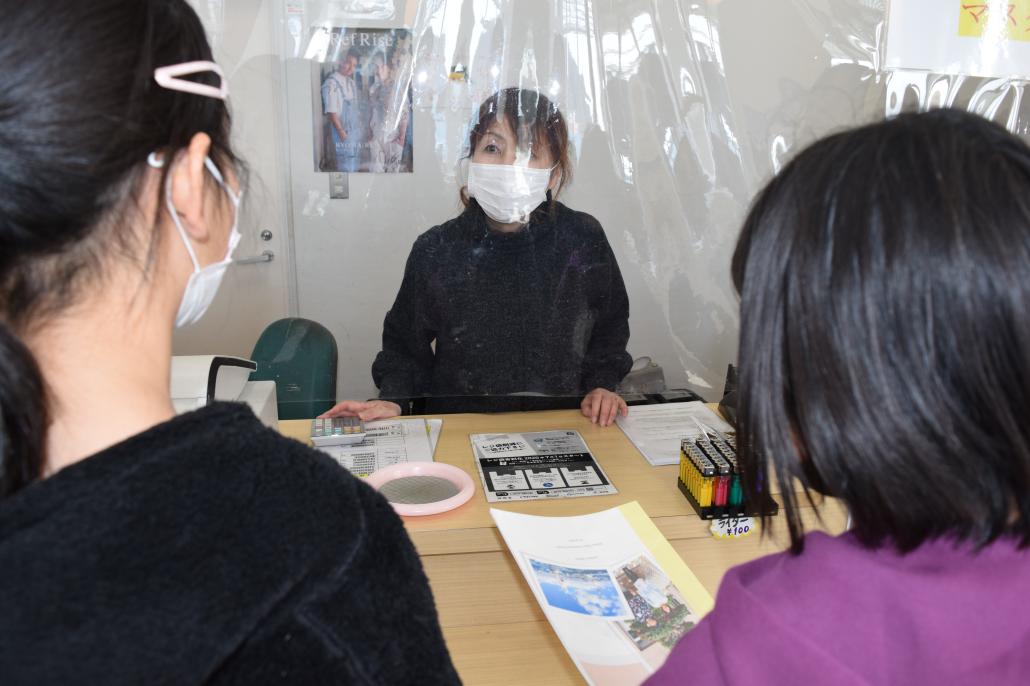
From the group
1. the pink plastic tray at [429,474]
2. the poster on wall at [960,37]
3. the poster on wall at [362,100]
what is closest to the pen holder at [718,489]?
the pink plastic tray at [429,474]

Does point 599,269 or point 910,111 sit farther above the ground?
point 910,111

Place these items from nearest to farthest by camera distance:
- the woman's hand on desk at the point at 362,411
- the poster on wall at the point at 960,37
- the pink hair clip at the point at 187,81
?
the pink hair clip at the point at 187,81, the woman's hand on desk at the point at 362,411, the poster on wall at the point at 960,37

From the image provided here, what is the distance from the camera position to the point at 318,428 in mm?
1309

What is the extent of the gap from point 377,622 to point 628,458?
33.6 inches

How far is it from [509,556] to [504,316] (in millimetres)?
780

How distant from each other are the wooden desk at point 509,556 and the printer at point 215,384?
0.29 ft

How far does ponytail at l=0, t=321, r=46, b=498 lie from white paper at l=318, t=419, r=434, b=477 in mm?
704

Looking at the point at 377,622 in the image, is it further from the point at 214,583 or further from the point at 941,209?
the point at 941,209

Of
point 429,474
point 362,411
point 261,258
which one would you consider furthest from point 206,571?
point 261,258

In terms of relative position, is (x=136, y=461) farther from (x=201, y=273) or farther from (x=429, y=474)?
(x=429, y=474)

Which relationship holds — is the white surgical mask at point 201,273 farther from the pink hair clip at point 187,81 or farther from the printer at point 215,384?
the printer at point 215,384

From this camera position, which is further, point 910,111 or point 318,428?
point 318,428

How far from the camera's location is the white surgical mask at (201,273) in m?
0.55

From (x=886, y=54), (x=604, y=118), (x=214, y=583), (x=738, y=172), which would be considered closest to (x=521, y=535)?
(x=214, y=583)
